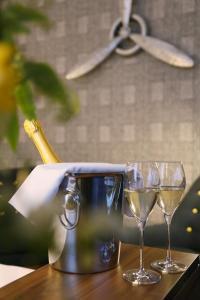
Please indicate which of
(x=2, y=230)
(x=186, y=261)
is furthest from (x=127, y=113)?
(x=2, y=230)

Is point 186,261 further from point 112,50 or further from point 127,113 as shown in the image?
point 112,50

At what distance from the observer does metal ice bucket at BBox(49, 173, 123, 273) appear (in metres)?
0.59

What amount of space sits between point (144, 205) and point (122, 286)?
0.44ft

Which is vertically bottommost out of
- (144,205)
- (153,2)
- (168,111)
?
(144,205)

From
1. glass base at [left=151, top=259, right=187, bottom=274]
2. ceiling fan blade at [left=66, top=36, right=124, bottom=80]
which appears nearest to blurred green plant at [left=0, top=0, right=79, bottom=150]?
glass base at [left=151, top=259, right=187, bottom=274]

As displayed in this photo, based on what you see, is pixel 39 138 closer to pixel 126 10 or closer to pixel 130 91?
pixel 130 91

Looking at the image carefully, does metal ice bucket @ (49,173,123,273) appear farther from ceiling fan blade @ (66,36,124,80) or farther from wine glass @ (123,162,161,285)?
ceiling fan blade @ (66,36,124,80)

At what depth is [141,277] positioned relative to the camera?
584 millimetres

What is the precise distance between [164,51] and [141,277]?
1362 millimetres

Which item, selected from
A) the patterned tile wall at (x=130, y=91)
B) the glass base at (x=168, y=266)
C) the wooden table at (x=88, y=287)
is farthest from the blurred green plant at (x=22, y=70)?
the patterned tile wall at (x=130, y=91)

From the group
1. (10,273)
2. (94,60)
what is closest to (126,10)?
(94,60)

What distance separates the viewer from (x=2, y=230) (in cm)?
16

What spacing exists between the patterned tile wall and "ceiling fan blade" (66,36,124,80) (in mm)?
39

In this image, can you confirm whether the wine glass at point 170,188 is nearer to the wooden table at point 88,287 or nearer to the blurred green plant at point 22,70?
the wooden table at point 88,287
